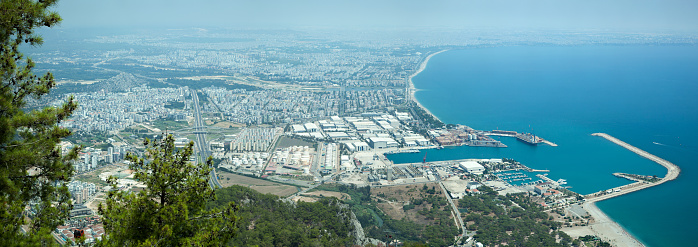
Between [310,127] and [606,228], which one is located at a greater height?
[606,228]

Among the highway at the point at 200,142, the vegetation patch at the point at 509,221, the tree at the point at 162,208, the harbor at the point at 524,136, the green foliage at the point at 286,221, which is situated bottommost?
the highway at the point at 200,142

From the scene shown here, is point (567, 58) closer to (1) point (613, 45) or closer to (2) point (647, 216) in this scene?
(1) point (613, 45)

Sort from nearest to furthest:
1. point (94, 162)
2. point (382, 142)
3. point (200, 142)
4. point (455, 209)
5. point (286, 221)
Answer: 1. point (286, 221)
2. point (455, 209)
3. point (94, 162)
4. point (200, 142)
5. point (382, 142)

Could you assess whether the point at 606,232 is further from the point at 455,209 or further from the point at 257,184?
the point at 257,184

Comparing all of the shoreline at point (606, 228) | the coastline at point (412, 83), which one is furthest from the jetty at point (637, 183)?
the coastline at point (412, 83)

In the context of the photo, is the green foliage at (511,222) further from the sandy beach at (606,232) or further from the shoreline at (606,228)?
the shoreline at (606,228)

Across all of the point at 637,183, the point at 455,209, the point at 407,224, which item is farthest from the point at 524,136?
the point at 407,224
